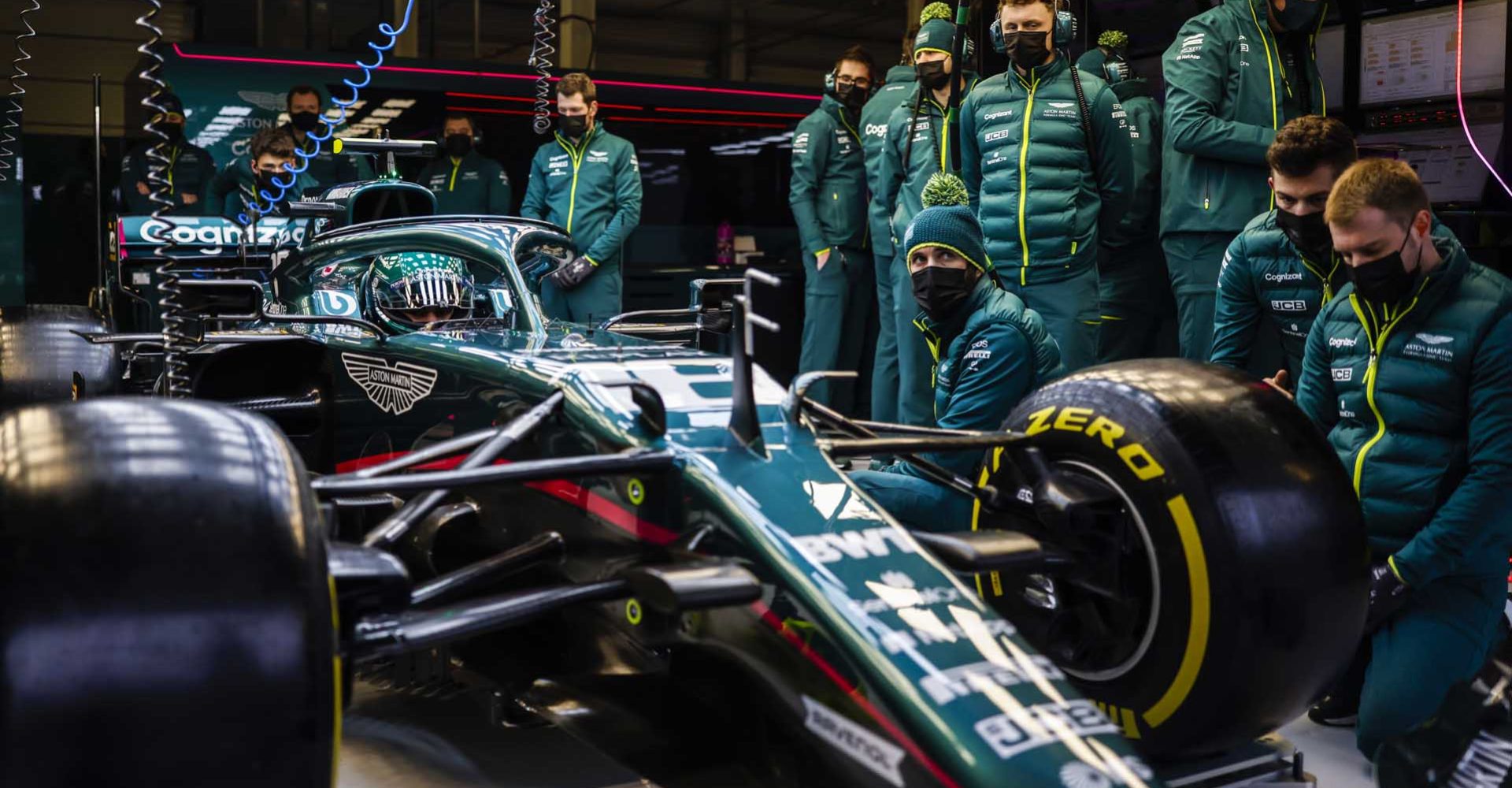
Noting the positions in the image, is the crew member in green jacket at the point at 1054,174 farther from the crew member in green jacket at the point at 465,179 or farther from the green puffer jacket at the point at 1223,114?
the crew member in green jacket at the point at 465,179

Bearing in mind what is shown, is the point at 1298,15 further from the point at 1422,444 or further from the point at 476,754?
the point at 476,754

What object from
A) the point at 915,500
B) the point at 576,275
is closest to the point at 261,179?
the point at 576,275

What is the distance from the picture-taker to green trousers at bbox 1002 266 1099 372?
19.4 feet

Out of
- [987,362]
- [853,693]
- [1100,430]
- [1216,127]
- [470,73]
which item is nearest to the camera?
[853,693]

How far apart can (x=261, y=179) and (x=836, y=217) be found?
3206 millimetres

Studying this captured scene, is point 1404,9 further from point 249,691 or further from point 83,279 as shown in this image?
point 83,279

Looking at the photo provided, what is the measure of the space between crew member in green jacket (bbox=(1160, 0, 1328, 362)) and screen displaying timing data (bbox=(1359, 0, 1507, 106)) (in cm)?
111

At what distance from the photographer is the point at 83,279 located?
10680 mm

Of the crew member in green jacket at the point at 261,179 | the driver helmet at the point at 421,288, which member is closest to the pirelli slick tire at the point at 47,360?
the crew member in green jacket at the point at 261,179

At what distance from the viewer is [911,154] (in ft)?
23.5

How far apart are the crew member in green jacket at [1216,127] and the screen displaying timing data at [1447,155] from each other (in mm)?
1198

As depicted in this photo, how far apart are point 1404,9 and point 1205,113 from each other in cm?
189

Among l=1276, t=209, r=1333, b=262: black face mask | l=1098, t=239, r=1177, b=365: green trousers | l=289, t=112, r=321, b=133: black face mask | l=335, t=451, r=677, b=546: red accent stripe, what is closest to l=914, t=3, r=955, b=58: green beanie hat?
l=1098, t=239, r=1177, b=365: green trousers

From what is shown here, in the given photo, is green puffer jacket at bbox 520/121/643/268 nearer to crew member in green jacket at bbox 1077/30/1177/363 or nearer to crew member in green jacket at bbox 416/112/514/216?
crew member in green jacket at bbox 416/112/514/216
